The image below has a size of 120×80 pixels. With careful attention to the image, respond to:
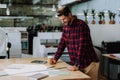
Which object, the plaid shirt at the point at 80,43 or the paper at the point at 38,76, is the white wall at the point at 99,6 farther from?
the paper at the point at 38,76

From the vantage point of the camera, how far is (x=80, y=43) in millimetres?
2926

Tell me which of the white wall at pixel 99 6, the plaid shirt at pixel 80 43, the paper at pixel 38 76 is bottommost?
the paper at pixel 38 76

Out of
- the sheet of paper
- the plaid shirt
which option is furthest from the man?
the sheet of paper

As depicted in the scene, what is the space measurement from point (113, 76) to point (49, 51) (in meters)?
1.59

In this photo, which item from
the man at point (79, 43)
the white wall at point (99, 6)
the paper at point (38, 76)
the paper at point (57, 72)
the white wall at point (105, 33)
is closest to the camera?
the paper at point (38, 76)

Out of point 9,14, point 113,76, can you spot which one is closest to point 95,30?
point 113,76

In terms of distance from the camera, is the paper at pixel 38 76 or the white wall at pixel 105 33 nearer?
the paper at pixel 38 76

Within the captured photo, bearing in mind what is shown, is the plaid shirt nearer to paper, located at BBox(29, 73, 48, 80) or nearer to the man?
the man

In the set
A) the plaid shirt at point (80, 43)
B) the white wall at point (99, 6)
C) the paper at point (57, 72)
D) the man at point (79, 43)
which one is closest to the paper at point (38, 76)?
the paper at point (57, 72)

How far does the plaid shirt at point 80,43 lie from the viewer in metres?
2.92

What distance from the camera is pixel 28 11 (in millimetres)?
10328

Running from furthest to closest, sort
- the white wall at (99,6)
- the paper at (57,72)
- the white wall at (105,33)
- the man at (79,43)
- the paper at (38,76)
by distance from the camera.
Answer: the white wall at (99,6) < the white wall at (105,33) < the man at (79,43) < the paper at (57,72) < the paper at (38,76)

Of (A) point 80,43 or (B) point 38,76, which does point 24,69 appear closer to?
(B) point 38,76

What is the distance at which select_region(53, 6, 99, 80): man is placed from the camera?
2908 millimetres
